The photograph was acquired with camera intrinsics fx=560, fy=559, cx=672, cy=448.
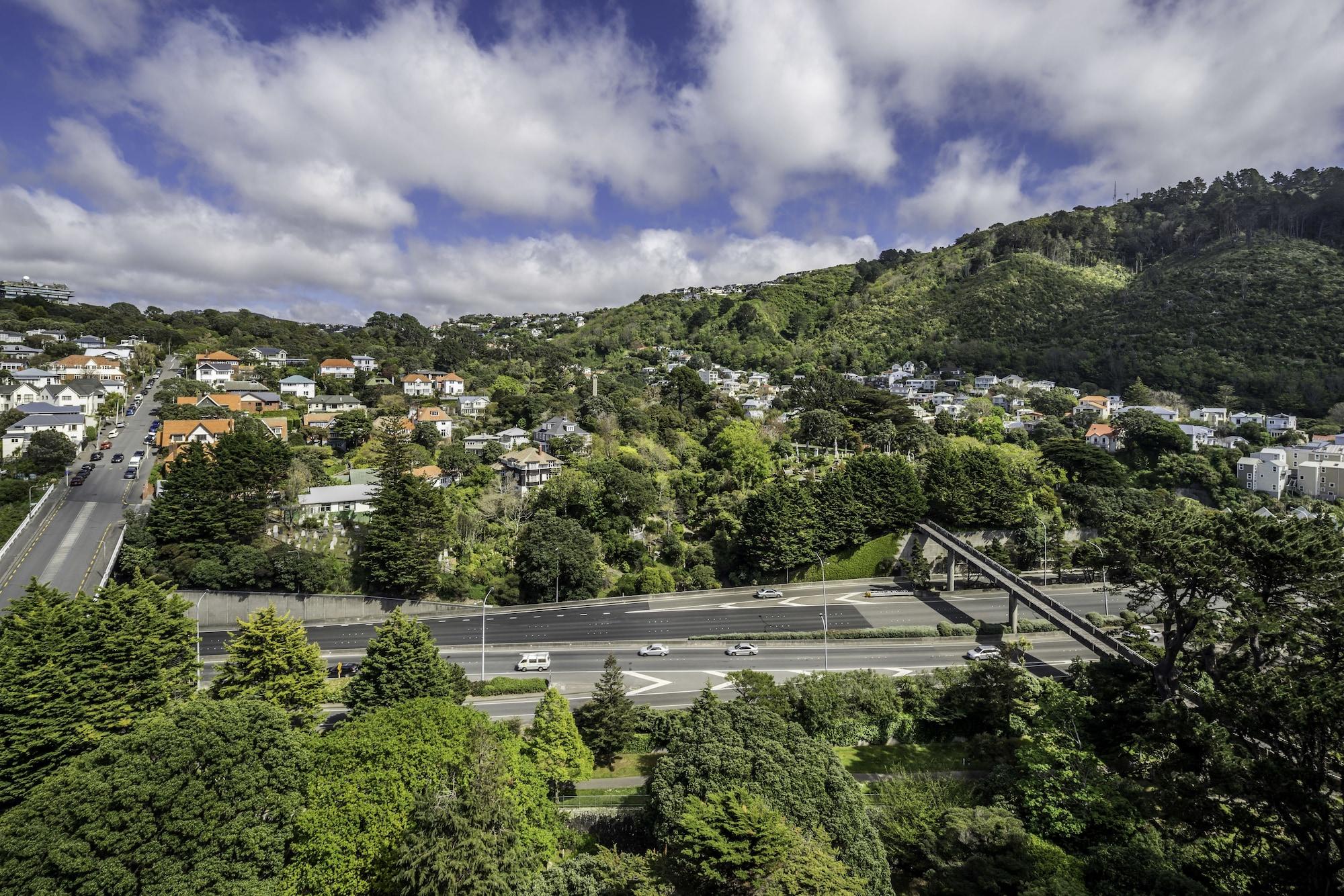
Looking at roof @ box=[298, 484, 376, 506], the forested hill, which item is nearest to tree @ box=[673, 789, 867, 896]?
roof @ box=[298, 484, 376, 506]

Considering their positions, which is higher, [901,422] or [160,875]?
[901,422]

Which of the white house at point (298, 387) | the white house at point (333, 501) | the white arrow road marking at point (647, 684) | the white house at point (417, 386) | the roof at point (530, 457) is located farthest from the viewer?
the white house at point (417, 386)

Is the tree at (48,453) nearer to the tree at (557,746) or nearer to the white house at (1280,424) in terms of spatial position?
the tree at (557,746)

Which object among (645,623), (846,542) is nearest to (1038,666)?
(846,542)

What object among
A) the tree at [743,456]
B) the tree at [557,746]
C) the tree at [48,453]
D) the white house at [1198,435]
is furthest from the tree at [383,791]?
the white house at [1198,435]

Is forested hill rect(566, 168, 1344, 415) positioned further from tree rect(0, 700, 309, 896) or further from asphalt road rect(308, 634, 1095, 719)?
tree rect(0, 700, 309, 896)

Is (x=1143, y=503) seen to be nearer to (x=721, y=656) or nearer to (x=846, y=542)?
(x=846, y=542)

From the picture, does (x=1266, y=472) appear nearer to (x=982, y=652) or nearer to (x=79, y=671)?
(x=982, y=652)
